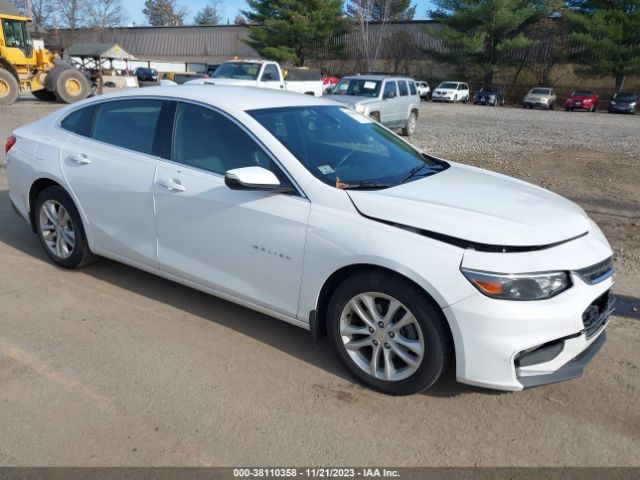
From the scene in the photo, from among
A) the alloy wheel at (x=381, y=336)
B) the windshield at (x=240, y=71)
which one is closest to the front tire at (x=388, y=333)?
the alloy wheel at (x=381, y=336)

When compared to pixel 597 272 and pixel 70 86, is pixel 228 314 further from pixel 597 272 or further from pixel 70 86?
pixel 70 86

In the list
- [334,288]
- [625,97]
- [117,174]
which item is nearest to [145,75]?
[625,97]

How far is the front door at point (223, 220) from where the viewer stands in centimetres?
335

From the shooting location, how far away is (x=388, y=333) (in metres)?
3.08

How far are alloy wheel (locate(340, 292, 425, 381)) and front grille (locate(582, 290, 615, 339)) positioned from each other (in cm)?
91

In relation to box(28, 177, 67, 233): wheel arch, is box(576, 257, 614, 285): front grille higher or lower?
higher

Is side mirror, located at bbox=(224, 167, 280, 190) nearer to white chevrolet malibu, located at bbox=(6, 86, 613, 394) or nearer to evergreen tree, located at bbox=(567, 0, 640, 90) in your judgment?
white chevrolet malibu, located at bbox=(6, 86, 613, 394)

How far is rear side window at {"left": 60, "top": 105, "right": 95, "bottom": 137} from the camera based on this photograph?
14.9ft

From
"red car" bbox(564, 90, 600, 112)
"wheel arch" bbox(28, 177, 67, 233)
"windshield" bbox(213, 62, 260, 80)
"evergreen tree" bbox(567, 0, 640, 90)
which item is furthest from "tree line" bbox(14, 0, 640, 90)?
"wheel arch" bbox(28, 177, 67, 233)

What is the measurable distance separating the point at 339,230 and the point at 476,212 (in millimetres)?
779

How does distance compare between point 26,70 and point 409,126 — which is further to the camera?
point 26,70

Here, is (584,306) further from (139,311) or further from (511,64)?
(511,64)

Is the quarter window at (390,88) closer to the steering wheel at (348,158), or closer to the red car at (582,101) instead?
the steering wheel at (348,158)

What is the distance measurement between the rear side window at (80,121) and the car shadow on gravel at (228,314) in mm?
1216
